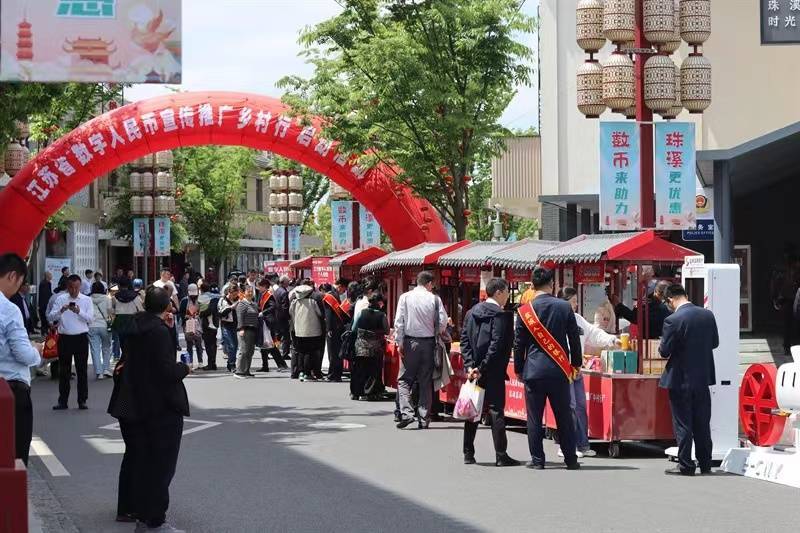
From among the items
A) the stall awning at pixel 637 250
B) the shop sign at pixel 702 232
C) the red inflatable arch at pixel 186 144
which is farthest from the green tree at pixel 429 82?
the stall awning at pixel 637 250

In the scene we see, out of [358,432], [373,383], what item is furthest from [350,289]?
[358,432]

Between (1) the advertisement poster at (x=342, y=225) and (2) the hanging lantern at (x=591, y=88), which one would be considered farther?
(1) the advertisement poster at (x=342, y=225)

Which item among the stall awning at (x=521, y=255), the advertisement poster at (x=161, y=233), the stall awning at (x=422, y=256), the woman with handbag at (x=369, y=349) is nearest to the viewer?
the stall awning at (x=521, y=255)

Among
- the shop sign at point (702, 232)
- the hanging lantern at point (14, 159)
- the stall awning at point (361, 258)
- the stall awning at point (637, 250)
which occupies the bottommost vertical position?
the stall awning at point (637, 250)

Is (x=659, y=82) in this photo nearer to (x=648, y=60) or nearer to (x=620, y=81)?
(x=648, y=60)

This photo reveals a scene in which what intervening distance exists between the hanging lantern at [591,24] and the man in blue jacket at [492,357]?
6.81 metres

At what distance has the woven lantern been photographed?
1811 centimetres

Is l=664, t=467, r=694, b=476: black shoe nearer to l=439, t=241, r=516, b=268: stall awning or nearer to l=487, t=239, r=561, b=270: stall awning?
l=487, t=239, r=561, b=270: stall awning

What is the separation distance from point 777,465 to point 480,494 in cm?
272

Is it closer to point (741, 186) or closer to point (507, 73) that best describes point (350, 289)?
point (507, 73)

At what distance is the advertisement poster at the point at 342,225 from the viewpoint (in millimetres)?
39906

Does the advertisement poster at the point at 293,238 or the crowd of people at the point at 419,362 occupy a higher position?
the advertisement poster at the point at 293,238

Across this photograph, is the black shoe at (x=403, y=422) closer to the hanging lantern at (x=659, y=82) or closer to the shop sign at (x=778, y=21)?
the hanging lantern at (x=659, y=82)

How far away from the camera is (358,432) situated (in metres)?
16.1
